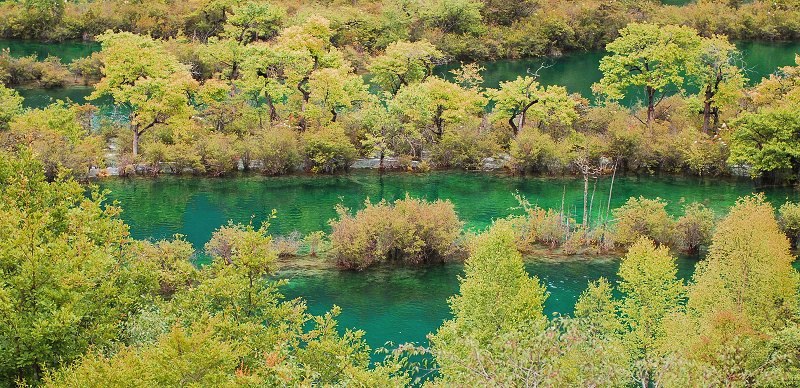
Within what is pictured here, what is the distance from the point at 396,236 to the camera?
42406mm

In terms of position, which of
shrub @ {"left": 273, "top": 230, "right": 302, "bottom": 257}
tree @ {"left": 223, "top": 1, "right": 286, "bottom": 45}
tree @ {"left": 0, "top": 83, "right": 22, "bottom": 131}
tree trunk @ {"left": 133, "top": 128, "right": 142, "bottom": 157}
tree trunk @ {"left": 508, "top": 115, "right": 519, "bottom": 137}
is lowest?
shrub @ {"left": 273, "top": 230, "right": 302, "bottom": 257}

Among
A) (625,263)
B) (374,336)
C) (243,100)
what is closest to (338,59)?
(243,100)

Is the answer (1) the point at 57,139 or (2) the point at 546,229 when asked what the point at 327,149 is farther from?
(2) the point at 546,229

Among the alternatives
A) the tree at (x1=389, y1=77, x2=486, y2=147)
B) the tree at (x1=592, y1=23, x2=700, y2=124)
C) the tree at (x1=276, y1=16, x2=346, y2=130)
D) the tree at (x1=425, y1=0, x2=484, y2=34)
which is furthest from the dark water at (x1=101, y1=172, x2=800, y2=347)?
the tree at (x1=425, y1=0, x2=484, y2=34)

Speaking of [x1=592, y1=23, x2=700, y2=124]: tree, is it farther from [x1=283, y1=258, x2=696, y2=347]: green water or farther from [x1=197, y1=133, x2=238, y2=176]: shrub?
[x1=197, y1=133, x2=238, y2=176]: shrub

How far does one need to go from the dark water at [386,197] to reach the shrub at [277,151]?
0.99 m

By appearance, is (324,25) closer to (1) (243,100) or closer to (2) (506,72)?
(1) (243,100)

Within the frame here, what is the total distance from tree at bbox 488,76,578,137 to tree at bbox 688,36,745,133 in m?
8.22

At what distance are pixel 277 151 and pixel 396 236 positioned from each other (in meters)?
16.1

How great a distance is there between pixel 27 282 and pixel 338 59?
137 ft

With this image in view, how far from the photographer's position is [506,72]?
85.4 m

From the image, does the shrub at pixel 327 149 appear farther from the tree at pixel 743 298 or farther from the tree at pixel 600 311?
the tree at pixel 743 298

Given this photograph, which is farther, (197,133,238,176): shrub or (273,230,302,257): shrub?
(197,133,238,176): shrub

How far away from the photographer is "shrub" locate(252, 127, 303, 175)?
56.0 meters
